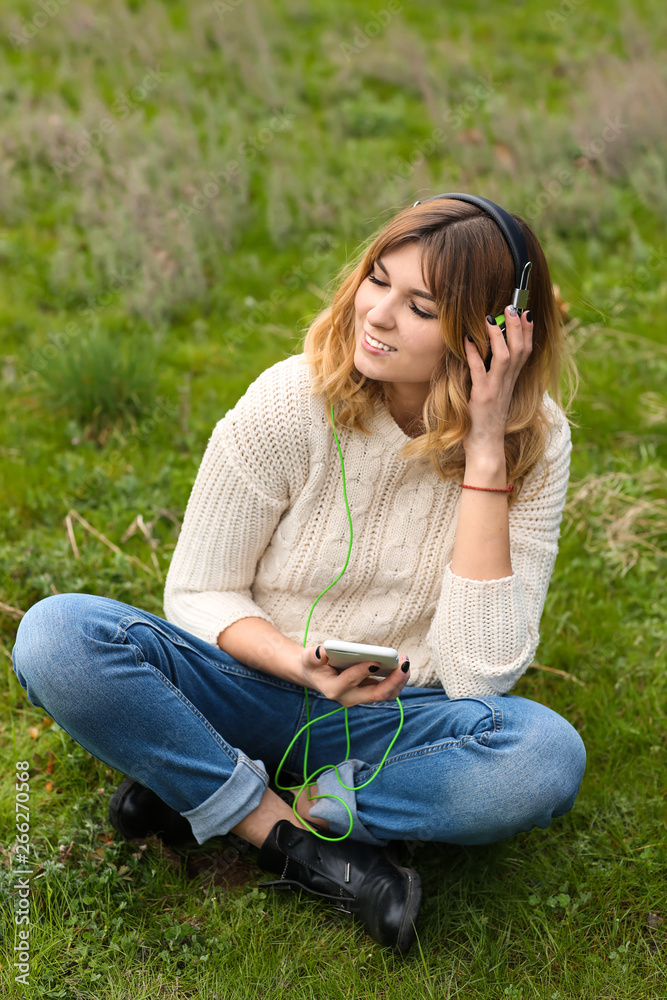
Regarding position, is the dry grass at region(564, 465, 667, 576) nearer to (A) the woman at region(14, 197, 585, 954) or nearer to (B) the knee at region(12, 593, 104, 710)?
(A) the woman at region(14, 197, 585, 954)

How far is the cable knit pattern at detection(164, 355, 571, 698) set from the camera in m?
2.33

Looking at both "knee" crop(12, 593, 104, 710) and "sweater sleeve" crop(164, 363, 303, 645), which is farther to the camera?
"sweater sleeve" crop(164, 363, 303, 645)

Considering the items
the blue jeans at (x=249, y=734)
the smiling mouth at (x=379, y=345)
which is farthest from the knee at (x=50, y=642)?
the smiling mouth at (x=379, y=345)

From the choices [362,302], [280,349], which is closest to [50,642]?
[362,302]

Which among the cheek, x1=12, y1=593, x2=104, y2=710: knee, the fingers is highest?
the cheek

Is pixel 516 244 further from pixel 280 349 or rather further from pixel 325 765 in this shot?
pixel 280 349

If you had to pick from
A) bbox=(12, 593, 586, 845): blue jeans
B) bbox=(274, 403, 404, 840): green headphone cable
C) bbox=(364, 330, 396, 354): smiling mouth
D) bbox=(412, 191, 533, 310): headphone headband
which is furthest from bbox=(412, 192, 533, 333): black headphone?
bbox=(12, 593, 586, 845): blue jeans

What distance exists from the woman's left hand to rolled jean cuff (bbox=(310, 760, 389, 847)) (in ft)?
2.79

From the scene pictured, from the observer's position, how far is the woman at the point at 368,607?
2.13 metres

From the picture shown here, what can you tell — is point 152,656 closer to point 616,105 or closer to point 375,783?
point 375,783

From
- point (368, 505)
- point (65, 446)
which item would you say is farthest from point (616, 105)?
point (368, 505)

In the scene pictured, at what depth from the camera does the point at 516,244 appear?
2.15 m

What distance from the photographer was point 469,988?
2.16 metres

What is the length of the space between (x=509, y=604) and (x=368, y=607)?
15.1 inches
